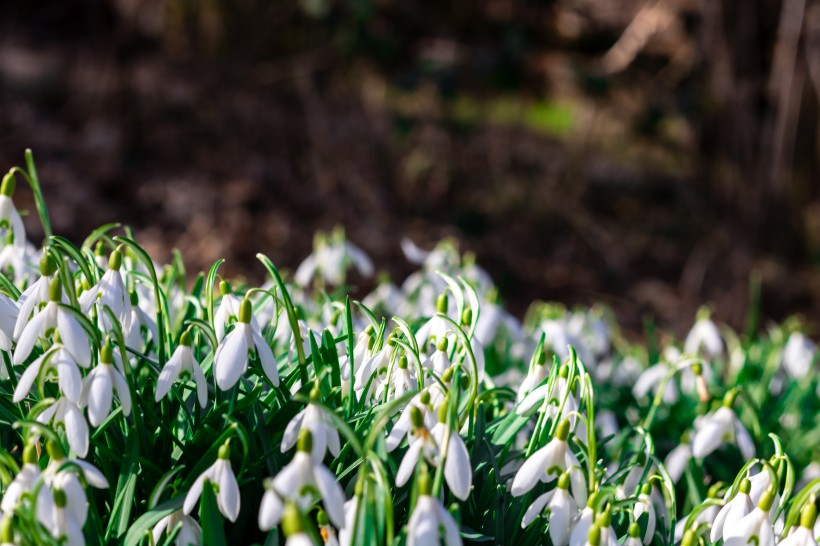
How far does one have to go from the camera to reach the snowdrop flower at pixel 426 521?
35.1 inches

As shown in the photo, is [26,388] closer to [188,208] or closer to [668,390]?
[668,390]

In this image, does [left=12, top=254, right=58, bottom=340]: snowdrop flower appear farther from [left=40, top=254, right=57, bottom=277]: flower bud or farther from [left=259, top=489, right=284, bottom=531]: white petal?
[left=259, top=489, right=284, bottom=531]: white petal

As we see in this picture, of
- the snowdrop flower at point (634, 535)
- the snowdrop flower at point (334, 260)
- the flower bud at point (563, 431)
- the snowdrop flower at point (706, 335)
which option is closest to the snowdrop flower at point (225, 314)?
the flower bud at point (563, 431)

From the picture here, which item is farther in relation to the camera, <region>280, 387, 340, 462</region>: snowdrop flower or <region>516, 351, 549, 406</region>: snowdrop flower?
<region>516, 351, 549, 406</region>: snowdrop flower

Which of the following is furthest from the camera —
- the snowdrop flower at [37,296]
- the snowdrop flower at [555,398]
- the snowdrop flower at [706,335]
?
the snowdrop flower at [706,335]

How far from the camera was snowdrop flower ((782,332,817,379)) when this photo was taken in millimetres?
2211

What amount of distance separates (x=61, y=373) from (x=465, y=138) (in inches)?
182

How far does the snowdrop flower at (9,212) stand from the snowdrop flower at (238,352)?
50 cm

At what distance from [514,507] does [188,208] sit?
3.70m

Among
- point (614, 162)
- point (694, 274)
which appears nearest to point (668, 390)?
point (694, 274)

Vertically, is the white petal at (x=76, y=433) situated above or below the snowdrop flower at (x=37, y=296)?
below

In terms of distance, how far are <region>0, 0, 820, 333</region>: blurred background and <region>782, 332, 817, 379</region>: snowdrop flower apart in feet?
7.76

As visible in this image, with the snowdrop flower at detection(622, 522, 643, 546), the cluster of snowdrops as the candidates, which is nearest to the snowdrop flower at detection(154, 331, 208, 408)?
the cluster of snowdrops

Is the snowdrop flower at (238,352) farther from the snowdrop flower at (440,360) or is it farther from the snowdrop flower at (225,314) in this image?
the snowdrop flower at (440,360)
